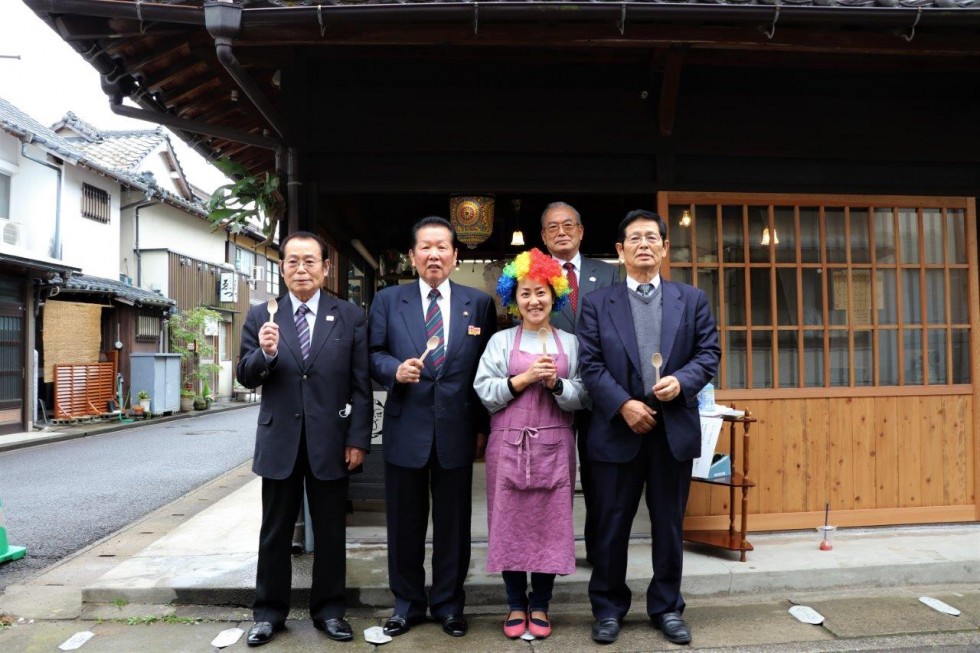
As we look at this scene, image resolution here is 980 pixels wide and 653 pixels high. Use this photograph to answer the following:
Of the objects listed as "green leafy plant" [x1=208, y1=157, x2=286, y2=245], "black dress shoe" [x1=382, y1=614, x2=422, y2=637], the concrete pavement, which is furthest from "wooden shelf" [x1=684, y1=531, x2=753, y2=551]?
"green leafy plant" [x1=208, y1=157, x2=286, y2=245]

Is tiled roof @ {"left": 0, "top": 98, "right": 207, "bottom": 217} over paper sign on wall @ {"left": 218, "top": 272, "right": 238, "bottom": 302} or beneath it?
over

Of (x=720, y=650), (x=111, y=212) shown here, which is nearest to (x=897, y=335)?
(x=720, y=650)

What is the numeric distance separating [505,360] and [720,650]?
1881 mm

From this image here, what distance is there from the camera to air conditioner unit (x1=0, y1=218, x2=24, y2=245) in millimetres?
15656

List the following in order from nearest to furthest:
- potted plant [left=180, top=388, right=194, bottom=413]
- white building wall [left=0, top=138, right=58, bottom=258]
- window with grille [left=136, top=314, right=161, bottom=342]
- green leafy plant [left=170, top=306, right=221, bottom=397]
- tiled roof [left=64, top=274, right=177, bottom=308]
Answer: white building wall [left=0, top=138, right=58, bottom=258] < tiled roof [left=64, top=274, right=177, bottom=308] < window with grille [left=136, top=314, right=161, bottom=342] < potted plant [left=180, top=388, right=194, bottom=413] < green leafy plant [left=170, top=306, right=221, bottom=397]

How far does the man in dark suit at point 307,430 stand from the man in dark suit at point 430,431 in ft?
0.63

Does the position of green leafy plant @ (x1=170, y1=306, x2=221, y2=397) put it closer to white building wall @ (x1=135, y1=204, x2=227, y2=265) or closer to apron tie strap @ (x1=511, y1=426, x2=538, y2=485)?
white building wall @ (x1=135, y1=204, x2=227, y2=265)

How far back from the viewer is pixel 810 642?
373 cm

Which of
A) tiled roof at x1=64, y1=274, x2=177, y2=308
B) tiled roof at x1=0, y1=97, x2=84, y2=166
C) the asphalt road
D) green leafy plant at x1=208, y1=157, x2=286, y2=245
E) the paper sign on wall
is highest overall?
tiled roof at x1=0, y1=97, x2=84, y2=166

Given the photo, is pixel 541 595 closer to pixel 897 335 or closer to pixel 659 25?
pixel 659 25

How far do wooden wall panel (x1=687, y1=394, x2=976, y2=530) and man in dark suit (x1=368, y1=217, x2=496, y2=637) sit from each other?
87.4 inches

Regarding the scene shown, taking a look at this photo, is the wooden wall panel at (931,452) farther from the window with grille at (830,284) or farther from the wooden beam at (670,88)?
the wooden beam at (670,88)

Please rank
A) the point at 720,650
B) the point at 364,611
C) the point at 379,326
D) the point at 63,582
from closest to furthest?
the point at 720,650 → the point at 379,326 → the point at 364,611 → the point at 63,582

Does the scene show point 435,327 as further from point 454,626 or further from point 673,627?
point 673,627
